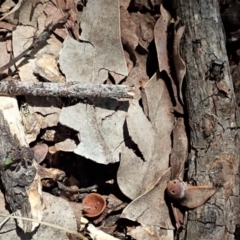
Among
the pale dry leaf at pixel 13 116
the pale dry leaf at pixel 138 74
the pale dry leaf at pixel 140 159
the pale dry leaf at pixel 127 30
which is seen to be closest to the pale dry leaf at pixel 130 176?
the pale dry leaf at pixel 140 159

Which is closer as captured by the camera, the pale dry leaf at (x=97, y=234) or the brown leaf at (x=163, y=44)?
the pale dry leaf at (x=97, y=234)

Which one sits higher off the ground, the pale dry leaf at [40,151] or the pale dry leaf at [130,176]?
the pale dry leaf at [40,151]

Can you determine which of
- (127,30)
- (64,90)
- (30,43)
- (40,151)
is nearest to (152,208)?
(40,151)

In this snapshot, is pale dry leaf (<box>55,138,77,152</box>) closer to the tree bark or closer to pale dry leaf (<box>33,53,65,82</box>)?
pale dry leaf (<box>33,53,65,82</box>)

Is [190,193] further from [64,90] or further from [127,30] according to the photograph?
[127,30]

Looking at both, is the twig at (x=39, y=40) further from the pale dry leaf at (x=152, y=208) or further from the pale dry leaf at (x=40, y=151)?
the pale dry leaf at (x=152, y=208)

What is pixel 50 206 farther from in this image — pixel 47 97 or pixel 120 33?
pixel 120 33

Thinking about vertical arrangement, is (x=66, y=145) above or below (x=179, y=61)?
below
